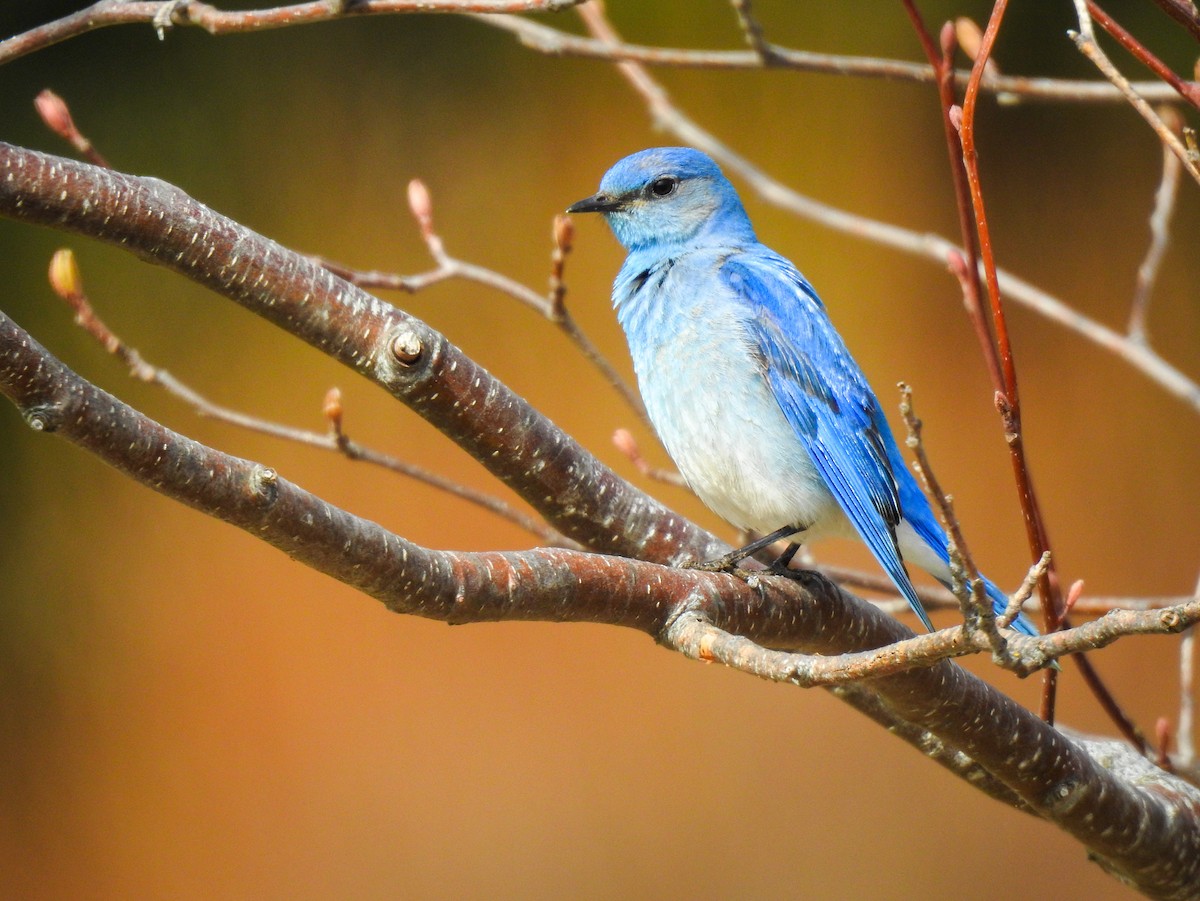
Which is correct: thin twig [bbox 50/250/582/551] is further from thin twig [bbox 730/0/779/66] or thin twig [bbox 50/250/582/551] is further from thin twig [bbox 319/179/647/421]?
thin twig [bbox 730/0/779/66]

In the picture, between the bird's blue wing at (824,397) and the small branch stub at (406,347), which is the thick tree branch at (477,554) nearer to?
the small branch stub at (406,347)

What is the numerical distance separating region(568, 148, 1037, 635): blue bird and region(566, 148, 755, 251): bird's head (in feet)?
0.50

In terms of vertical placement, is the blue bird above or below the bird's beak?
below

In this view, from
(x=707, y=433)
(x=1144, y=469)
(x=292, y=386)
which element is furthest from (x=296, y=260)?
(x=1144, y=469)

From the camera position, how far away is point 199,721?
13.6 ft

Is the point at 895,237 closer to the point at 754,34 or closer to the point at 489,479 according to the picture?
the point at 754,34

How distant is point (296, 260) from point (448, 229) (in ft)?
8.74

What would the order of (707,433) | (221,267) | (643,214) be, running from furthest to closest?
(643,214) < (707,433) < (221,267)

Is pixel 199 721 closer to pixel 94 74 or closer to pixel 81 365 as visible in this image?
pixel 81 365

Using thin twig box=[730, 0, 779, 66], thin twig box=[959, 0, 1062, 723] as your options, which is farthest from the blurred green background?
thin twig box=[959, 0, 1062, 723]

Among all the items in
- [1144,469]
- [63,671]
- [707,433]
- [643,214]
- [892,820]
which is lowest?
[63,671]

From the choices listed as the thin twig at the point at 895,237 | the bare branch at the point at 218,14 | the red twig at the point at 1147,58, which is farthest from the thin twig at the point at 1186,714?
the bare branch at the point at 218,14

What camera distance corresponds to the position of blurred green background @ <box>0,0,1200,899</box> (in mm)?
4078

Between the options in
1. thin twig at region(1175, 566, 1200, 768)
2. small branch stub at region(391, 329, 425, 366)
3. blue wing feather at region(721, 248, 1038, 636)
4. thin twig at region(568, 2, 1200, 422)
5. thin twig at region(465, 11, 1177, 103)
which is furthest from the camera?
blue wing feather at region(721, 248, 1038, 636)
